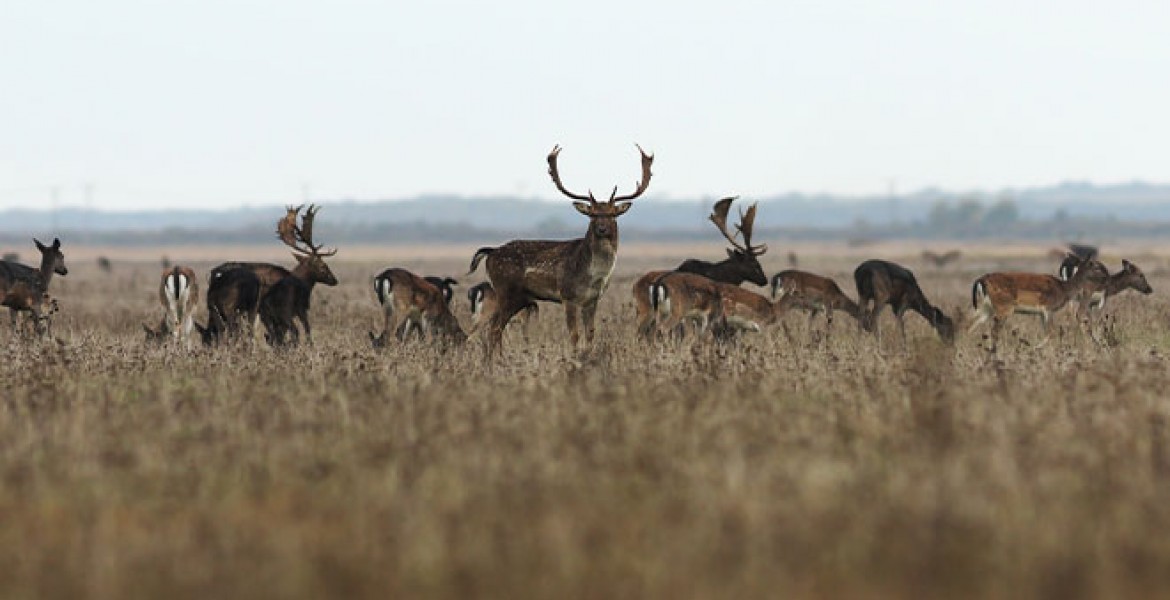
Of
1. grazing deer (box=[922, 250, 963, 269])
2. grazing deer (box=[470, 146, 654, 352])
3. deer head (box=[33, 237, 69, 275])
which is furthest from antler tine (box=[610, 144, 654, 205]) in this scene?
grazing deer (box=[922, 250, 963, 269])

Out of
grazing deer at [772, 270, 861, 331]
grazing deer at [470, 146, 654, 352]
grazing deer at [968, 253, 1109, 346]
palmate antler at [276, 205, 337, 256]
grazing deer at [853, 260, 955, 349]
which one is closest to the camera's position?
grazing deer at [470, 146, 654, 352]

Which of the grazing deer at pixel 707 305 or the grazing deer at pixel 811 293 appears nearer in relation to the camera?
the grazing deer at pixel 707 305

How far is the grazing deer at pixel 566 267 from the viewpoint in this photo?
616 inches

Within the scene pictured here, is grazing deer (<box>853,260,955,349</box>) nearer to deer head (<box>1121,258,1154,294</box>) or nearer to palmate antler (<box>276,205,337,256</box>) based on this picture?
deer head (<box>1121,258,1154,294</box>)

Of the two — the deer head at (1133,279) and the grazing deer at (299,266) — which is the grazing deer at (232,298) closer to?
the grazing deer at (299,266)

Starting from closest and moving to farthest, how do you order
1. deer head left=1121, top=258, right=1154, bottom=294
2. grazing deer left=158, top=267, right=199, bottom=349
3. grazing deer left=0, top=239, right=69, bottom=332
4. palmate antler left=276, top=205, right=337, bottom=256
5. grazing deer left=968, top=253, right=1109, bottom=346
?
grazing deer left=158, top=267, right=199, bottom=349 < grazing deer left=968, top=253, right=1109, bottom=346 < grazing deer left=0, top=239, right=69, bottom=332 < palmate antler left=276, top=205, right=337, bottom=256 < deer head left=1121, top=258, right=1154, bottom=294

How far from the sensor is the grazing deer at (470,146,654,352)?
1564 centimetres

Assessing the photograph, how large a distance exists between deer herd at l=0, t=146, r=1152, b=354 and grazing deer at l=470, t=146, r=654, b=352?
0.01 meters

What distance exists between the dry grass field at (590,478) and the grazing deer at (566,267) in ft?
5.55

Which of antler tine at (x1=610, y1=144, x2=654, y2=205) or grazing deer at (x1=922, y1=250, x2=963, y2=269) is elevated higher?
antler tine at (x1=610, y1=144, x2=654, y2=205)

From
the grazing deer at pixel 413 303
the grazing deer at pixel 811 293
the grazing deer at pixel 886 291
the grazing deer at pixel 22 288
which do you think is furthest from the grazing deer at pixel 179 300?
the grazing deer at pixel 886 291

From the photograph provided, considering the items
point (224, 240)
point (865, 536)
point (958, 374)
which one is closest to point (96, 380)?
point (958, 374)

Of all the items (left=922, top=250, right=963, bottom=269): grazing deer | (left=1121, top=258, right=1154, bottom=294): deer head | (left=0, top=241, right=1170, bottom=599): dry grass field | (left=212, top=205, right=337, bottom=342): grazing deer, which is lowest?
(left=922, top=250, right=963, bottom=269): grazing deer

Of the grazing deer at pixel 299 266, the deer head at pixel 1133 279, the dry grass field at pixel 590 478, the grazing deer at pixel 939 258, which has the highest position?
the grazing deer at pixel 299 266
